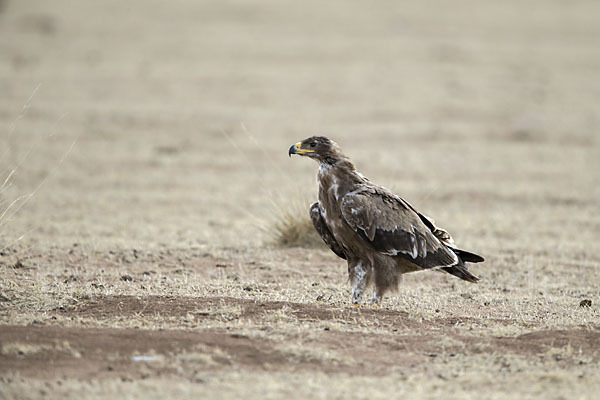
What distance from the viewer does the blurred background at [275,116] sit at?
46.1 ft

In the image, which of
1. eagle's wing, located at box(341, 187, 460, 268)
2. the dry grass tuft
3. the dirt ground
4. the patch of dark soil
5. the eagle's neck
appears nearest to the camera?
the patch of dark soil

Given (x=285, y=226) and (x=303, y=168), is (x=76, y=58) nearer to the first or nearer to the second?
(x=303, y=168)

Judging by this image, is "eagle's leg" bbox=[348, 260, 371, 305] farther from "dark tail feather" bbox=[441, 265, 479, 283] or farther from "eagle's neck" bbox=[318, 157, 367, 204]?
"dark tail feather" bbox=[441, 265, 479, 283]

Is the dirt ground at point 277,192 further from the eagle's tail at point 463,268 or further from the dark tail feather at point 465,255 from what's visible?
the dark tail feather at point 465,255

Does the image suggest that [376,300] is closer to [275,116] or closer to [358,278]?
[358,278]

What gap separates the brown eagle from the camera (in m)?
7.76

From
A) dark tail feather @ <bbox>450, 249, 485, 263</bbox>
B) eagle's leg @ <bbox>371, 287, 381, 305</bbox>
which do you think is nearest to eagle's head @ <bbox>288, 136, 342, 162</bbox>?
eagle's leg @ <bbox>371, 287, 381, 305</bbox>

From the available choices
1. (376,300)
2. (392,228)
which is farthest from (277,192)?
(392,228)

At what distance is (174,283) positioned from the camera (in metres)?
8.90

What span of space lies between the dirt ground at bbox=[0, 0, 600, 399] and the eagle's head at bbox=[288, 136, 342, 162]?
1473 mm

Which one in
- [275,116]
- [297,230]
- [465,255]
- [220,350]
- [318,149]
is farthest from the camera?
[275,116]

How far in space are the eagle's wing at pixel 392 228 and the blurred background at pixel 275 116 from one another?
9.03ft

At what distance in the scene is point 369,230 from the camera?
7684 millimetres

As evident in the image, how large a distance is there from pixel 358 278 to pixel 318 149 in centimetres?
135
